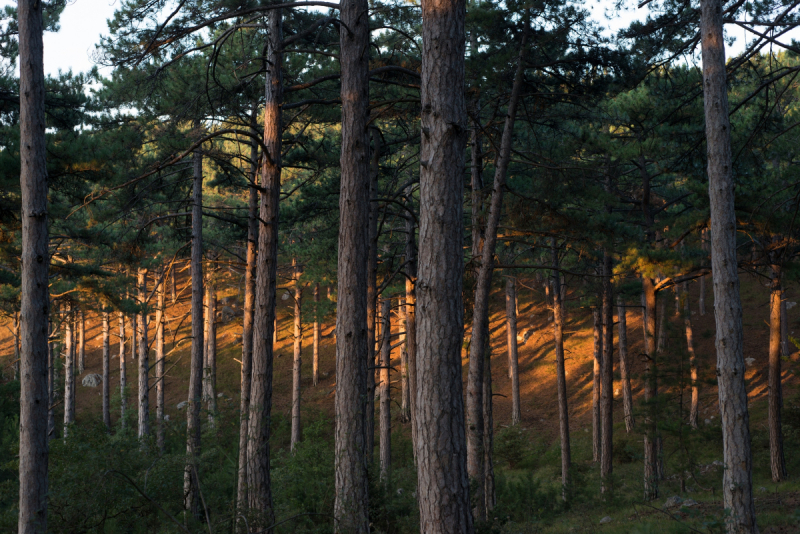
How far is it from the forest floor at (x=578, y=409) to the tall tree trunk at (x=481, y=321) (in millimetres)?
1135

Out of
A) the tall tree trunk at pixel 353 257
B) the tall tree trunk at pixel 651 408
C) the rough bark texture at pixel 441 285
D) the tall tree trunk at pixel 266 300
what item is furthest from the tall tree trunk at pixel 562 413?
the rough bark texture at pixel 441 285

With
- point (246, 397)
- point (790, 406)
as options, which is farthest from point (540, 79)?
point (790, 406)

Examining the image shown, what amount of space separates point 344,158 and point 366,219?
2.73 ft

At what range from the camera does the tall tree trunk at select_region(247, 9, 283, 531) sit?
24.8 ft

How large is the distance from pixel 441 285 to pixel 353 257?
8.36 feet

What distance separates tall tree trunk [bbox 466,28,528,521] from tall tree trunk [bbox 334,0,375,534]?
3.48 m

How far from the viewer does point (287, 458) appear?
10.9m

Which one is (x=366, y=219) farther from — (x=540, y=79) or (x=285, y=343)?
(x=285, y=343)

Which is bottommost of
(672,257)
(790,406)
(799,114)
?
(790,406)

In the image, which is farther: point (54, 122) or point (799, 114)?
point (799, 114)

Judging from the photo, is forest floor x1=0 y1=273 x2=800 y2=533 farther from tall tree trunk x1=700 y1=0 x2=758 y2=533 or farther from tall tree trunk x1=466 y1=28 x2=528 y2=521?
tall tree trunk x1=466 y1=28 x2=528 y2=521

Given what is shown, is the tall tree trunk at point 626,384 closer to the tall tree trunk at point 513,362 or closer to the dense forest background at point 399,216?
the dense forest background at point 399,216

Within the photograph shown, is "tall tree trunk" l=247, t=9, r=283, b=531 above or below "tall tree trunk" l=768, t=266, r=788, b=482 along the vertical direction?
above

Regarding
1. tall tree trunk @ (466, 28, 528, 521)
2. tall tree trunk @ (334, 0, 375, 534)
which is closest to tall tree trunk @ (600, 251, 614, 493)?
tall tree trunk @ (466, 28, 528, 521)
